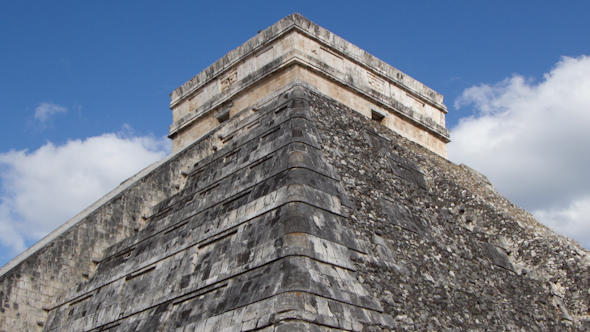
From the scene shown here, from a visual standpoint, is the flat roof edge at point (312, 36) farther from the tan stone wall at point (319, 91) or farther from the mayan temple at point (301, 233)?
the tan stone wall at point (319, 91)

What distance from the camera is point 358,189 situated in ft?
32.3

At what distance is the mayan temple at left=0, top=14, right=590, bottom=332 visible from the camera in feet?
25.0

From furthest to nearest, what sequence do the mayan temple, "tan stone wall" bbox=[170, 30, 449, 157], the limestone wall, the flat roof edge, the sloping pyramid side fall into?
the flat roof edge, "tan stone wall" bbox=[170, 30, 449, 157], the limestone wall, the mayan temple, the sloping pyramid side

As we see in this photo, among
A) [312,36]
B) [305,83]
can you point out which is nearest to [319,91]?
[305,83]

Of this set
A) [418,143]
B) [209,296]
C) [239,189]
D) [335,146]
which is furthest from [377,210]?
[418,143]

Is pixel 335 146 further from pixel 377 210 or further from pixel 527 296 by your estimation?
pixel 527 296

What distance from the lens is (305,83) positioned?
12.1m

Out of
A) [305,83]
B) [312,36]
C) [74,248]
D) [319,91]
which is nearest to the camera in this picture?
[74,248]

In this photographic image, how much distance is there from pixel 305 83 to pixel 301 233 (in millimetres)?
5088

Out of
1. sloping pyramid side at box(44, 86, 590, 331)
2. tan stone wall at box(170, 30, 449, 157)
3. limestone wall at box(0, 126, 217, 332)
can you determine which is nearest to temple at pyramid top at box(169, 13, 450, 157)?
tan stone wall at box(170, 30, 449, 157)

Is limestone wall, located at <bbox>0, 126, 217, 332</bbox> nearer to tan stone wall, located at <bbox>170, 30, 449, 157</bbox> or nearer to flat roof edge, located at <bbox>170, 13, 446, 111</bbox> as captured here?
tan stone wall, located at <bbox>170, 30, 449, 157</bbox>

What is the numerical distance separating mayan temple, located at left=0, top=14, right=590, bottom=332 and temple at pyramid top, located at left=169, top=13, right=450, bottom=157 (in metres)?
0.04

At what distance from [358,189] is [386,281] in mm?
1989

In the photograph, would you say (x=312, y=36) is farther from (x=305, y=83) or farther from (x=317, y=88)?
(x=305, y=83)
